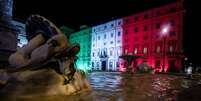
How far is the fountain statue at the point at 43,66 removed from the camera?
4953mm

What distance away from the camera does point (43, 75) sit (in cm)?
513

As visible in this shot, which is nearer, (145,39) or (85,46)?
(145,39)

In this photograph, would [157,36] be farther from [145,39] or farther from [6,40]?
[6,40]

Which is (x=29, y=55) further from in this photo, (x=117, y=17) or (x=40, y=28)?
(x=117, y=17)

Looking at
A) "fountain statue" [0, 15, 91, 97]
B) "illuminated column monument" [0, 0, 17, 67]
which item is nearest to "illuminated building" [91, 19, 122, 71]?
"illuminated column monument" [0, 0, 17, 67]

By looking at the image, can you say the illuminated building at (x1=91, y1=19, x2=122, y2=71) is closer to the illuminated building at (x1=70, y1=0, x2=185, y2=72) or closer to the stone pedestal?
the illuminated building at (x1=70, y1=0, x2=185, y2=72)

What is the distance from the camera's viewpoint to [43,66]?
5.25 m

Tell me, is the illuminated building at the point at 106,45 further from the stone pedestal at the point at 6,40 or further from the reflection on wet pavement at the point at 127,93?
the reflection on wet pavement at the point at 127,93

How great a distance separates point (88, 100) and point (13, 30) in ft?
38.1

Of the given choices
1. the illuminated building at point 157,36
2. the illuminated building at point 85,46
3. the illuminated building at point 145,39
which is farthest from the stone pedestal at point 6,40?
the illuminated building at point 85,46

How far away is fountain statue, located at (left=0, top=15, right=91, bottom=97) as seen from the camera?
4.95 metres

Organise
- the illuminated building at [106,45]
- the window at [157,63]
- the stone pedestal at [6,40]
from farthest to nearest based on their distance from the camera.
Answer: the illuminated building at [106,45] < the window at [157,63] < the stone pedestal at [6,40]

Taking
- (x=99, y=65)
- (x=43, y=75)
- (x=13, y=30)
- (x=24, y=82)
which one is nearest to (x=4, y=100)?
(x=24, y=82)

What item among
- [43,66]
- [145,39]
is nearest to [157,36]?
[145,39]
